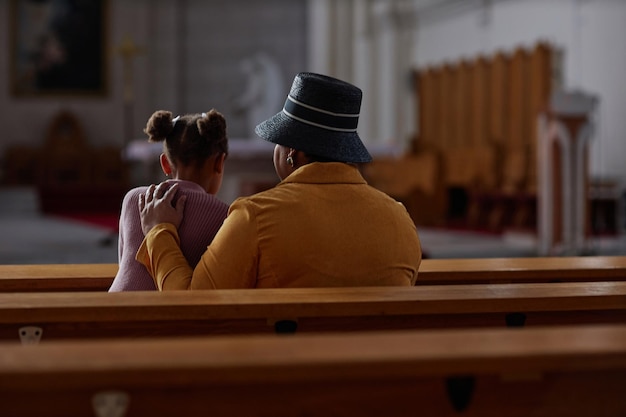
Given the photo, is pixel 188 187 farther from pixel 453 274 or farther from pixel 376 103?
pixel 376 103

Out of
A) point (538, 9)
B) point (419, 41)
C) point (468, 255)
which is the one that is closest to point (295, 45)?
point (419, 41)

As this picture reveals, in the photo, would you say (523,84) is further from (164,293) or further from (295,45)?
(164,293)

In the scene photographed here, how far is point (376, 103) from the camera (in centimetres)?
1606

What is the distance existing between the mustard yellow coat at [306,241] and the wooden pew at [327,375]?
638 mm

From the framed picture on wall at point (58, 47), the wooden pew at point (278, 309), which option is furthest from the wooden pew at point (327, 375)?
the framed picture on wall at point (58, 47)

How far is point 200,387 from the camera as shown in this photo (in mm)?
1495

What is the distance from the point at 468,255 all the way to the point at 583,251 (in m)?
0.91

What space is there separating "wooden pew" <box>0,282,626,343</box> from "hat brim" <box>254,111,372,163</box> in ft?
1.20

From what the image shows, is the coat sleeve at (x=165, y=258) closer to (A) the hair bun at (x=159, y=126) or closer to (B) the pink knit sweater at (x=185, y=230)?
(B) the pink knit sweater at (x=185, y=230)

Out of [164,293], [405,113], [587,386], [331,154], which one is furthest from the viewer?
[405,113]

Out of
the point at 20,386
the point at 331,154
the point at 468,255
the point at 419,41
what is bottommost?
the point at 468,255

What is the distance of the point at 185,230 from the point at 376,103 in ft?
45.1

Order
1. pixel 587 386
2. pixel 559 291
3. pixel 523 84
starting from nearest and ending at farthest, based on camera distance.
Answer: pixel 587 386
pixel 559 291
pixel 523 84

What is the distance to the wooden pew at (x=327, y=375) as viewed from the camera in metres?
1.30
